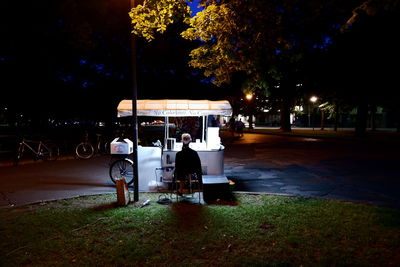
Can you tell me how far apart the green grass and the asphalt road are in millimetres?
1274

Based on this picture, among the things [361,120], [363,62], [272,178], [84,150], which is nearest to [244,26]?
[272,178]

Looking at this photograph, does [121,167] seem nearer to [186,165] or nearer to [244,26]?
[186,165]

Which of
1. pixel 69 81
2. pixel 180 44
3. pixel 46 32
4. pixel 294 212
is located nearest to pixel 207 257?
pixel 294 212

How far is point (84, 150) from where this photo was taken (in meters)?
16.1

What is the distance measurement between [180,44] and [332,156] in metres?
25.3

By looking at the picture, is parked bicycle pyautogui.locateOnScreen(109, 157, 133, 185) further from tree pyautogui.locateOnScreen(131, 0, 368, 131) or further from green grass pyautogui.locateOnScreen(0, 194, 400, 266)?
tree pyautogui.locateOnScreen(131, 0, 368, 131)

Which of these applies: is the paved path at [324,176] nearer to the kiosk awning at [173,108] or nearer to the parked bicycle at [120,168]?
the kiosk awning at [173,108]

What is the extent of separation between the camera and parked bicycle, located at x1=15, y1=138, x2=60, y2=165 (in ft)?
45.8

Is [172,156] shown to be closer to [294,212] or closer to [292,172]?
[294,212]

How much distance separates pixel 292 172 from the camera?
11.4m

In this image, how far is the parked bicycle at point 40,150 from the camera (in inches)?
550

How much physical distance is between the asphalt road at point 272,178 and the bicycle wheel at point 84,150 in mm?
1205

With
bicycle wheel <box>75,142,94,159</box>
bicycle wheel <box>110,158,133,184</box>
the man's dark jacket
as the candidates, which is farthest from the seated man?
bicycle wheel <box>75,142,94,159</box>

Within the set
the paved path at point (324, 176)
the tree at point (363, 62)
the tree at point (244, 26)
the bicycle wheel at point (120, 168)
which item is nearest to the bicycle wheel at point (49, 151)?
the bicycle wheel at point (120, 168)
